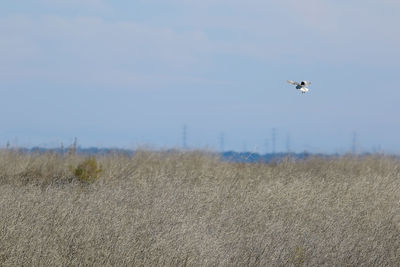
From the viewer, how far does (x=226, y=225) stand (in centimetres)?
818

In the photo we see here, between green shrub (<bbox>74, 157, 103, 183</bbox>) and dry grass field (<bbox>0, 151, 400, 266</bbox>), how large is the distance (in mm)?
66

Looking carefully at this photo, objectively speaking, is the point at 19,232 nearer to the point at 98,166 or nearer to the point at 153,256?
the point at 153,256

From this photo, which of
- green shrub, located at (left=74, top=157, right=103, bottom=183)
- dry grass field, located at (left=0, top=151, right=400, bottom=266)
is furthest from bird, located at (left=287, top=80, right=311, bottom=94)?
green shrub, located at (left=74, top=157, right=103, bottom=183)

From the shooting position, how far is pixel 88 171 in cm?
1255

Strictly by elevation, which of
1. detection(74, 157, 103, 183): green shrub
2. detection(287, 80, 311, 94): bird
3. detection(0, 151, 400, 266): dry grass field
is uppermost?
detection(287, 80, 311, 94): bird

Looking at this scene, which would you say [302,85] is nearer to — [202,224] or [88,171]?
[202,224]

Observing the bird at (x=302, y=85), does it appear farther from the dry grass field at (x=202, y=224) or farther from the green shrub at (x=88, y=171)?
the green shrub at (x=88, y=171)

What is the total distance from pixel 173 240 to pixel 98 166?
23.4ft

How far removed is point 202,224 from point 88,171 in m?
5.43

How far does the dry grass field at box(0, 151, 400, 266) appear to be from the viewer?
598 centimetres

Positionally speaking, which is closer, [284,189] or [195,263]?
[195,263]

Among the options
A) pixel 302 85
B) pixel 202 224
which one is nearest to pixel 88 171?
pixel 202 224

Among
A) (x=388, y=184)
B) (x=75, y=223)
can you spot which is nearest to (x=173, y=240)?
(x=75, y=223)

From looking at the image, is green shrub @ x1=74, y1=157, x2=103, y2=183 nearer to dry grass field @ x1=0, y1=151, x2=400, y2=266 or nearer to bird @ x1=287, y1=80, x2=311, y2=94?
dry grass field @ x1=0, y1=151, x2=400, y2=266
